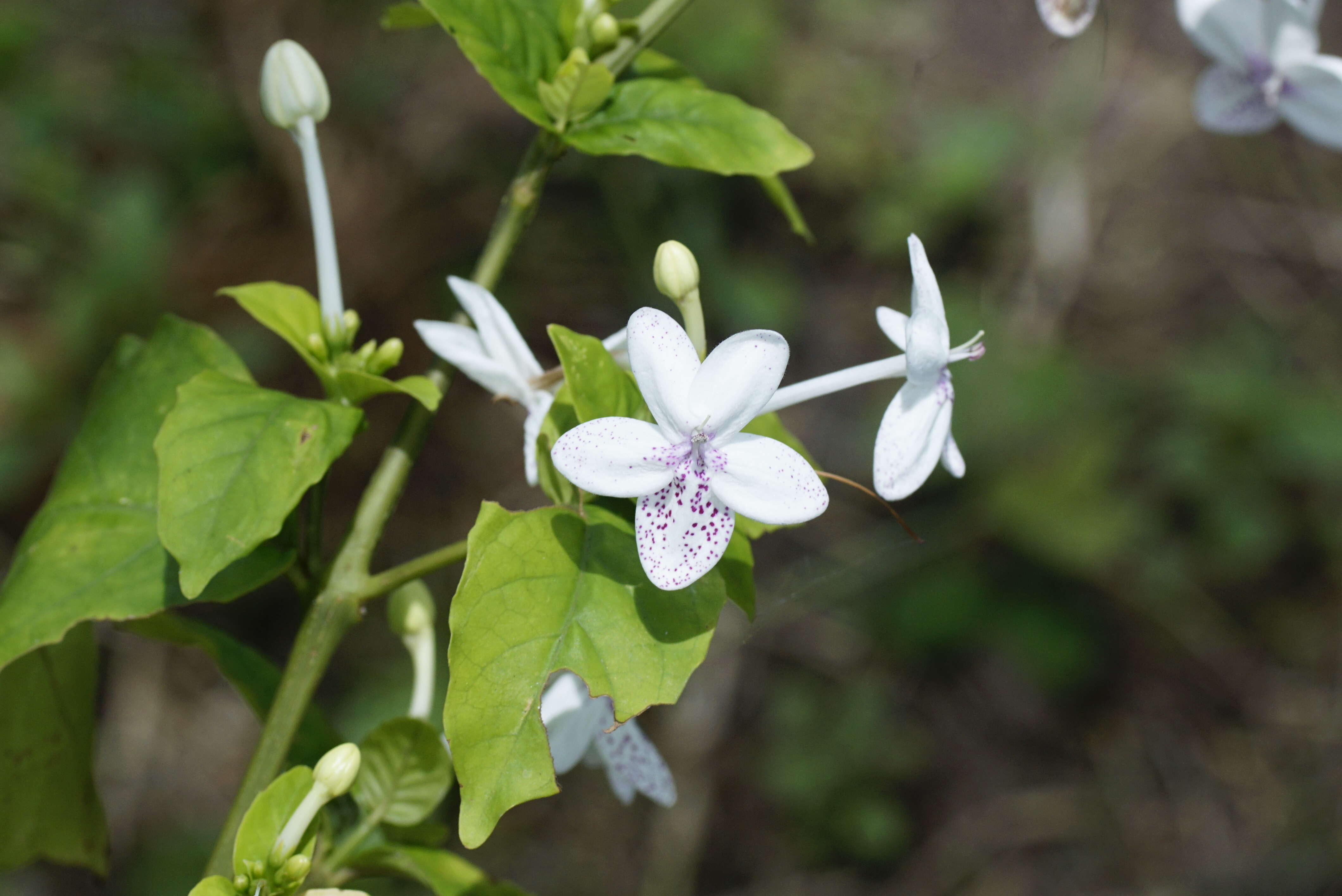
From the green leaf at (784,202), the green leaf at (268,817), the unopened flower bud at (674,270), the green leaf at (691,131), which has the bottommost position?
the green leaf at (268,817)

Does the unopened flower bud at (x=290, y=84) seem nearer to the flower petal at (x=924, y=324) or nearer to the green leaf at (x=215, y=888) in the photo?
the flower petal at (x=924, y=324)

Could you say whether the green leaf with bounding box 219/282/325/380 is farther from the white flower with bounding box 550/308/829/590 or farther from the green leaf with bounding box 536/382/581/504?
the white flower with bounding box 550/308/829/590

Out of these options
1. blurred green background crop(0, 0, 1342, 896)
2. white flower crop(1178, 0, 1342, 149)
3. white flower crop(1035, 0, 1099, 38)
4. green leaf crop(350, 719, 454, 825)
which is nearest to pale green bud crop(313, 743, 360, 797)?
green leaf crop(350, 719, 454, 825)

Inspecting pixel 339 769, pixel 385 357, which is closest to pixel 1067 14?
pixel 385 357

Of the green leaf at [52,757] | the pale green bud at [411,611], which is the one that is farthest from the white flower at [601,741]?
the green leaf at [52,757]

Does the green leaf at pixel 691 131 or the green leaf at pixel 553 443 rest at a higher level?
the green leaf at pixel 691 131

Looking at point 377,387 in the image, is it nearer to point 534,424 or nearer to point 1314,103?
point 534,424
